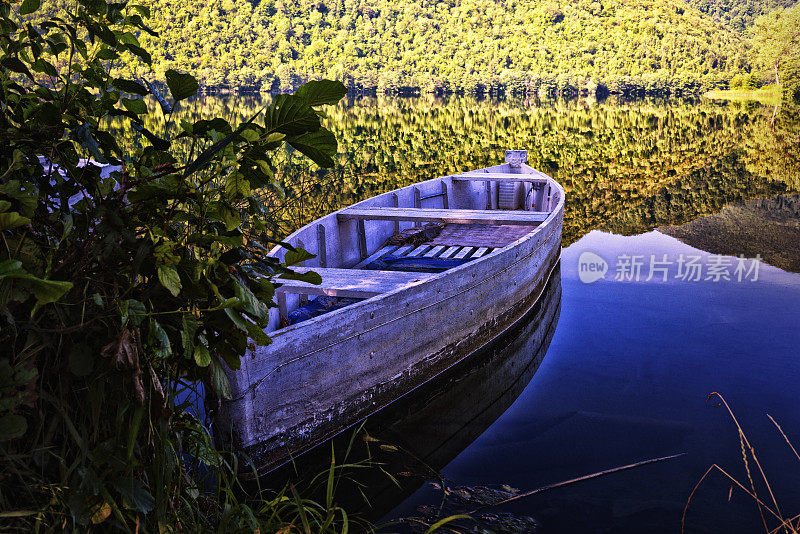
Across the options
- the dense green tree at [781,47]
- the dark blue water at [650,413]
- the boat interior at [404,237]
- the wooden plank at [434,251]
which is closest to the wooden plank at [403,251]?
the boat interior at [404,237]

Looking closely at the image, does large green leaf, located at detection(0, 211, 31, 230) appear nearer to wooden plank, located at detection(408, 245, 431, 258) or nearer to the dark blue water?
the dark blue water

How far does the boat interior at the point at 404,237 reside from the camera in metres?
6.41

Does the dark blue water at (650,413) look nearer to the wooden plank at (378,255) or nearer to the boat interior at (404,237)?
the boat interior at (404,237)

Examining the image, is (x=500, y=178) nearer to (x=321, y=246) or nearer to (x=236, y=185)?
(x=321, y=246)

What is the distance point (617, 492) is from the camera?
5.26 meters

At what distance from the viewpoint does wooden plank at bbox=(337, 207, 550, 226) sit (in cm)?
866

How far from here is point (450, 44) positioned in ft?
321

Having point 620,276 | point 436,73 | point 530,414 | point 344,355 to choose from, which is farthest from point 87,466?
point 436,73

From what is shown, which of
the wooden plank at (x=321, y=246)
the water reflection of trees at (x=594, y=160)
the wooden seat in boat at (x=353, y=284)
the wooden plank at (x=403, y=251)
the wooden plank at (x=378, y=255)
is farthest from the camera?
the water reflection of trees at (x=594, y=160)

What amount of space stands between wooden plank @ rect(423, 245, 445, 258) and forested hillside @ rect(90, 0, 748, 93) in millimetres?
73502

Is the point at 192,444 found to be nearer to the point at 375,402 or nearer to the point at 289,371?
the point at 289,371

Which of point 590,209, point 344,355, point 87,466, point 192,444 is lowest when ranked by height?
point 590,209

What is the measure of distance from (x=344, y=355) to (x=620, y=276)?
25.6ft

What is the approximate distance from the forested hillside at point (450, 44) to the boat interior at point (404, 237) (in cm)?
7090
